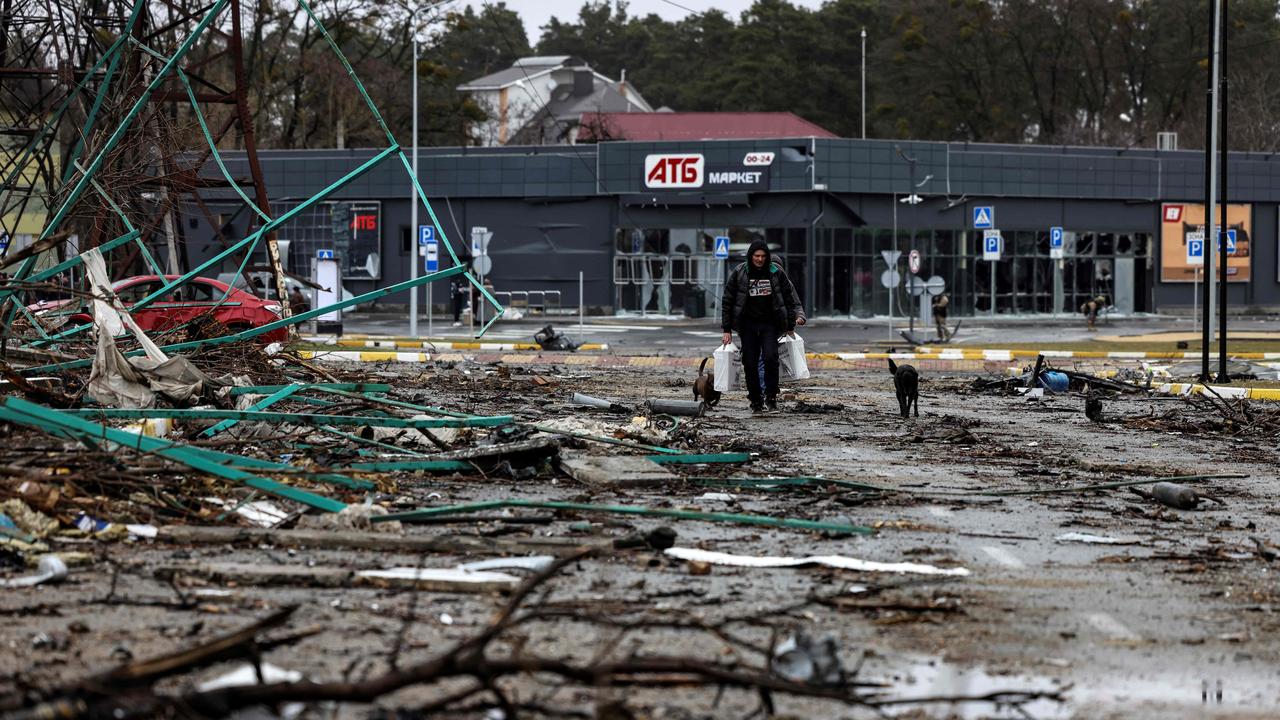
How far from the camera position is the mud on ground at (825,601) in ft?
16.4

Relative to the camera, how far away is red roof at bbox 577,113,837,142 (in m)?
64.9

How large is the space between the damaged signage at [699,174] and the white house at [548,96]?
30883mm

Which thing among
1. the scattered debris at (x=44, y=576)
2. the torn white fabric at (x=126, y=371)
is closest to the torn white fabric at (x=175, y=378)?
the torn white fabric at (x=126, y=371)

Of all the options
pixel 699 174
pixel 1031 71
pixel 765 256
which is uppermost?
pixel 1031 71

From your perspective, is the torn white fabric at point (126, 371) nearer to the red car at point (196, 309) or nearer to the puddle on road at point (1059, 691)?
the red car at point (196, 309)

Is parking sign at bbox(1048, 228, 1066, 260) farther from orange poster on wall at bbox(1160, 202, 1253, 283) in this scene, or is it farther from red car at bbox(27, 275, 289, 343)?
red car at bbox(27, 275, 289, 343)

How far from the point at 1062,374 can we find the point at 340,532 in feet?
44.9

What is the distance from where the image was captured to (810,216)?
2154 inches

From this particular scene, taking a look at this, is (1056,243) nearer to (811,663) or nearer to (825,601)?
(825,601)

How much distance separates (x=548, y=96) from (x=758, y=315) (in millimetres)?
83560

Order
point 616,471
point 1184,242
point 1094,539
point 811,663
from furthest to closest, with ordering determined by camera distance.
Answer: point 1184,242 < point 616,471 < point 1094,539 < point 811,663

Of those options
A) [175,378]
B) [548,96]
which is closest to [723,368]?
[175,378]

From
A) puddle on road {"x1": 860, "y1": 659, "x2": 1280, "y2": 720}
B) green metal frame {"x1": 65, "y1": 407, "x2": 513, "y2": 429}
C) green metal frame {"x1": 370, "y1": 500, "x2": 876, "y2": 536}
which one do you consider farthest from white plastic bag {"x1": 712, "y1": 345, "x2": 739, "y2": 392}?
puddle on road {"x1": 860, "y1": 659, "x2": 1280, "y2": 720}

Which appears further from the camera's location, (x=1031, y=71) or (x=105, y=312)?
(x=1031, y=71)
